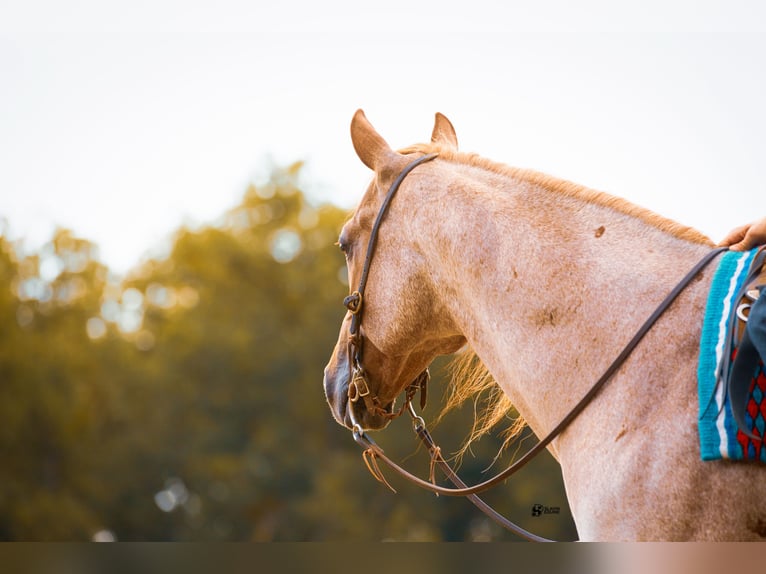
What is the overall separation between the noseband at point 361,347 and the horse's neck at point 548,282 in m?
0.34

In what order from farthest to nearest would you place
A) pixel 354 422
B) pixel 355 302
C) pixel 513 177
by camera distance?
1. pixel 354 422
2. pixel 355 302
3. pixel 513 177

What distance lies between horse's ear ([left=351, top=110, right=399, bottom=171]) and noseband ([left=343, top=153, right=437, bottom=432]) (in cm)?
14

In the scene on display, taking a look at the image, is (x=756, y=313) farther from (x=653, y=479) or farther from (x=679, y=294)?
(x=653, y=479)

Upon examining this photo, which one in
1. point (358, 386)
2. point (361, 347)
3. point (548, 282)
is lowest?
point (358, 386)

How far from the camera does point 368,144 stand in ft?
11.8

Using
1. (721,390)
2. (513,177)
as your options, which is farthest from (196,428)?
(721,390)

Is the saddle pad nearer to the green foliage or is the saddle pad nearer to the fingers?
the fingers

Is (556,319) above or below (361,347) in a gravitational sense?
above

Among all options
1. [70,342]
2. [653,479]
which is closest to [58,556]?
[653,479]

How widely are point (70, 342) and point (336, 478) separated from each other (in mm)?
11354

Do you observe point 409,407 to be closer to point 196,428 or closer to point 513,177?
point 513,177

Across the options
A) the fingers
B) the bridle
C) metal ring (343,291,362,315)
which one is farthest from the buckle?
the fingers

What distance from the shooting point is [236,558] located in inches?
58.1

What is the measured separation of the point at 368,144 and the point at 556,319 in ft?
4.15
